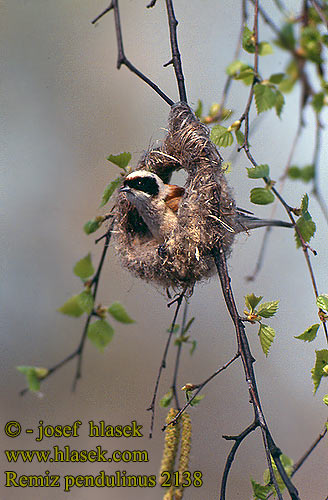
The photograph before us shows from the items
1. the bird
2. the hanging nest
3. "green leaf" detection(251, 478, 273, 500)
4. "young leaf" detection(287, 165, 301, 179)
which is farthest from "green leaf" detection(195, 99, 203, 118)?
"green leaf" detection(251, 478, 273, 500)

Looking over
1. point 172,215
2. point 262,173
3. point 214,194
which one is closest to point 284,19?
point 262,173

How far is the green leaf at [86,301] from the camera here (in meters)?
0.78

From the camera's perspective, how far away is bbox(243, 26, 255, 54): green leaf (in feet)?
2.59

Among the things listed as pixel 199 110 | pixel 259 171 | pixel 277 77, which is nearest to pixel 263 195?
pixel 259 171

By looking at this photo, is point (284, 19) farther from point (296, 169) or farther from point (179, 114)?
point (179, 114)

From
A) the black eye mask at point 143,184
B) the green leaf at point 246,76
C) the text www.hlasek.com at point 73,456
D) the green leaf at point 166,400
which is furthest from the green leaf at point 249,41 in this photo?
the text www.hlasek.com at point 73,456

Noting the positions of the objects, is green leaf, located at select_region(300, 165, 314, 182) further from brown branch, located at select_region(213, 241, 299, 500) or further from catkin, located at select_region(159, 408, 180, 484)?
catkin, located at select_region(159, 408, 180, 484)

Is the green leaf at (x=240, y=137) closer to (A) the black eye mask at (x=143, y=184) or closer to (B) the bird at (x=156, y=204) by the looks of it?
(B) the bird at (x=156, y=204)

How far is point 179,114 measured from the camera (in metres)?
1.20

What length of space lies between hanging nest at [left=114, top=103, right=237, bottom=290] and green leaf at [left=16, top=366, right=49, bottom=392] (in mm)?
436

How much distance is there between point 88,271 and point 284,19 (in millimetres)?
462

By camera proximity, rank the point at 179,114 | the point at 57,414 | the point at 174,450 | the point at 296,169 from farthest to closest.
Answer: the point at 57,414 < the point at 179,114 < the point at 174,450 < the point at 296,169

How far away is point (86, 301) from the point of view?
809 mm

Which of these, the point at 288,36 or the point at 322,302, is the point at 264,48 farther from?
the point at 322,302
